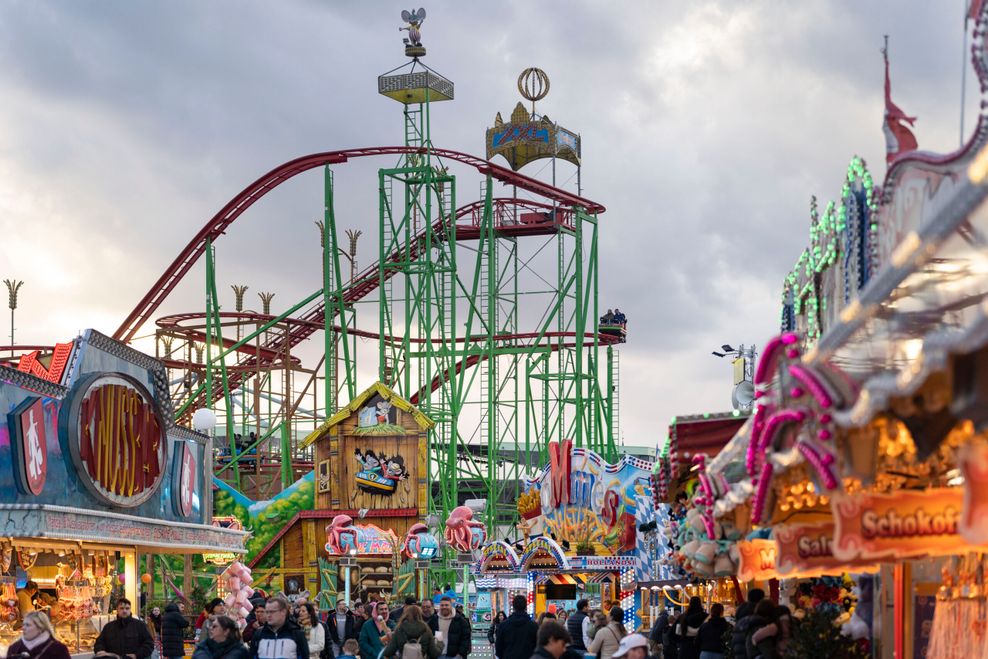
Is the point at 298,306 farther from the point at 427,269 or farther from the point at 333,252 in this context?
the point at 427,269

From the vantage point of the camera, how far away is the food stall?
17.8m

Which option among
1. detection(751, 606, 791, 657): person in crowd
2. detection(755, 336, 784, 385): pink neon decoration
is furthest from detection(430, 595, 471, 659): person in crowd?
detection(755, 336, 784, 385): pink neon decoration

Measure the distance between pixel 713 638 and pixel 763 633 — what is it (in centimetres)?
264

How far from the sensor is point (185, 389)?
43.7m

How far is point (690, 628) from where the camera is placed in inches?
629

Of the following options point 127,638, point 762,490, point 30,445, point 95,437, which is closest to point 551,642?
point 762,490

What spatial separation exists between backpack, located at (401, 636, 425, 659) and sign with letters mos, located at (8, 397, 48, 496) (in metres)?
6.20

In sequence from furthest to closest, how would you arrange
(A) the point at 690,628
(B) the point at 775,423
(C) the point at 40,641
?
1. (A) the point at 690,628
2. (C) the point at 40,641
3. (B) the point at 775,423

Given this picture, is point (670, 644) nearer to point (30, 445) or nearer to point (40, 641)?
point (30, 445)

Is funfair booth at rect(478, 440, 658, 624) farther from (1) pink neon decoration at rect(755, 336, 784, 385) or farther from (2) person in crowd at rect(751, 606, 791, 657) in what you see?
(1) pink neon decoration at rect(755, 336, 784, 385)

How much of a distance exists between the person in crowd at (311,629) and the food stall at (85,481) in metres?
3.51

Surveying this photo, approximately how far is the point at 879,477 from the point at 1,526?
10.8 m

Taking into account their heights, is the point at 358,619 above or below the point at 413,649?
below

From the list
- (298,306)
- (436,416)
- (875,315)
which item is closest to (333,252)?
(298,306)
